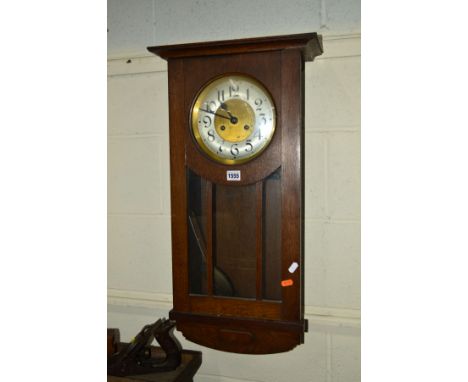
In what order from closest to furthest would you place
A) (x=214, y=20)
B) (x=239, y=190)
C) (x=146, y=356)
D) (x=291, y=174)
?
(x=291, y=174), (x=239, y=190), (x=146, y=356), (x=214, y=20)

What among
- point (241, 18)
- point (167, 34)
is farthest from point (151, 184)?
point (241, 18)

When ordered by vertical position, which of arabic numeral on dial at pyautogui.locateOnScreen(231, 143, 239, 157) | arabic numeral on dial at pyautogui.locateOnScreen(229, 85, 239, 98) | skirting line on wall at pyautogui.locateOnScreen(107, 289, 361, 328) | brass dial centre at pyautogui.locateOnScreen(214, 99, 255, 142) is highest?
arabic numeral on dial at pyautogui.locateOnScreen(229, 85, 239, 98)

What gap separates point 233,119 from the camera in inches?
49.9

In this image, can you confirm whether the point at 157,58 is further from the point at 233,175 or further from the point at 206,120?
the point at 233,175

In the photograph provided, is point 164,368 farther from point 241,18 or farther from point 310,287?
point 241,18

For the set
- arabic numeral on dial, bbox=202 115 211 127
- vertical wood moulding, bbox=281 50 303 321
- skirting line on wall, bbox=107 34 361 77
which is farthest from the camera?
skirting line on wall, bbox=107 34 361 77

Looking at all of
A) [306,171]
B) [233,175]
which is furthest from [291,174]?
[306,171]

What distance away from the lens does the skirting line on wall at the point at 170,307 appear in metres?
1.45

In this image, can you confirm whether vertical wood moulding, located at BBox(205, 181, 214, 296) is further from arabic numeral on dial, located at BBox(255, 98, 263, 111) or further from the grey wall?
the grey wall

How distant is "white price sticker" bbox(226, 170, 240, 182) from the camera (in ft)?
4.09

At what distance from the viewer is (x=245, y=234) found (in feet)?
4.26

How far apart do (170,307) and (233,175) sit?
0.75m

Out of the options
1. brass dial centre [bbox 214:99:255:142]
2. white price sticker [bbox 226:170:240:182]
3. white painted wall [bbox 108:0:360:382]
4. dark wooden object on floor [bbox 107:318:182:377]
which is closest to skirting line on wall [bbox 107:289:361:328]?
white painted wall [bbox 108:0:360:382]

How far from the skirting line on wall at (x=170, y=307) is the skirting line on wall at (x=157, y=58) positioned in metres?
0.97
